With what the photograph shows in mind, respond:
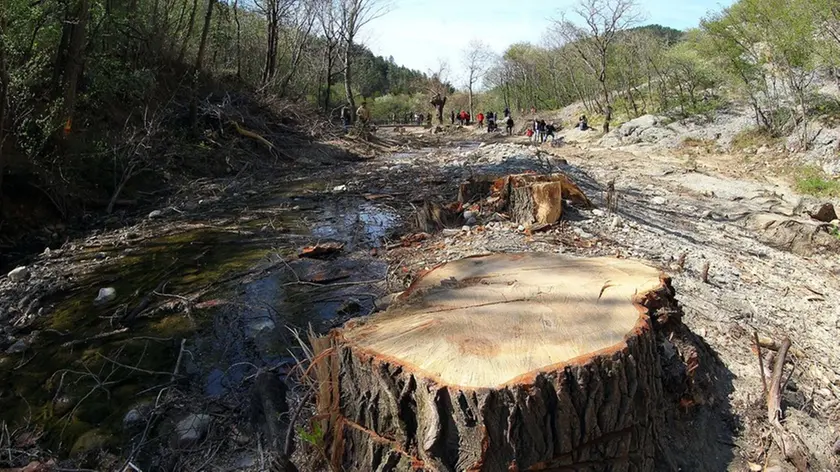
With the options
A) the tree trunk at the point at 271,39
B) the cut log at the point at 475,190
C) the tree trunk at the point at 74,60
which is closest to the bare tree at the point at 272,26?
the tree trunk at the point at 271,39

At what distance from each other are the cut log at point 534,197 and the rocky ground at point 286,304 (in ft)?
0.66

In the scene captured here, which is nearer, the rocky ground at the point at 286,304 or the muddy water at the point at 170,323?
the rocky ground at the point at 286,304

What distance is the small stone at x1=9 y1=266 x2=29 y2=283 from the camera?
525 centimetres

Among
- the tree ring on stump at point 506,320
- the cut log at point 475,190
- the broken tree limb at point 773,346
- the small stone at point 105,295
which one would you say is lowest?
the small stone at point 105,295

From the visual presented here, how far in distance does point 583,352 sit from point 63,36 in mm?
10270

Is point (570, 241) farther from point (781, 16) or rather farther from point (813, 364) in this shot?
point (781, 16)

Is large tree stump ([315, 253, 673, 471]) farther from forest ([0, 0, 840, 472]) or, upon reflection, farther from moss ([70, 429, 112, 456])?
moss ([70, 429, 112, 456])

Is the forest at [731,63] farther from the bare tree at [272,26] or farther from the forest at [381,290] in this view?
the bare tree at [272,26]

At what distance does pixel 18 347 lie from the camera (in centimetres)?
395

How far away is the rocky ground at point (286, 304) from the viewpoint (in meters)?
2.74

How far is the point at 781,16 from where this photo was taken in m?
13.5

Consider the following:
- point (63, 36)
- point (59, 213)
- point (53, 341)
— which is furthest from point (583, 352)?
point (63, 36)

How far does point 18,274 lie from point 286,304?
127 inches

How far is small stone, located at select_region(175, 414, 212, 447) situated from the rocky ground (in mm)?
11
